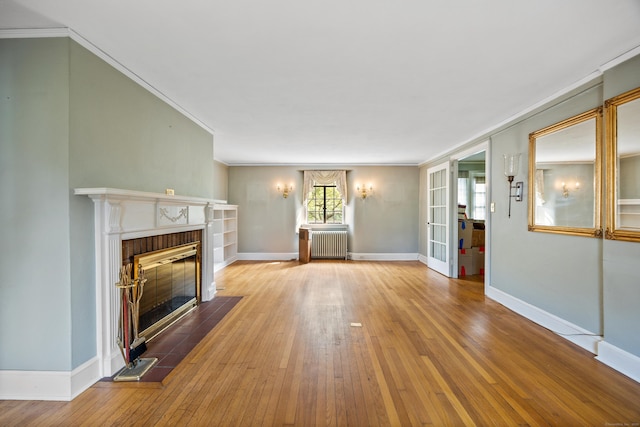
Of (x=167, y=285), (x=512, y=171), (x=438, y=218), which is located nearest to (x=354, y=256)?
(x=438, y=218)

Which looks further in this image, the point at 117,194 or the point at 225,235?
the point at 225,235

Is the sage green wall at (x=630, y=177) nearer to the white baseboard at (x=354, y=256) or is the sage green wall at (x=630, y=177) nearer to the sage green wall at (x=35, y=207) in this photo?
the sage green wall at (x=35, y=207)

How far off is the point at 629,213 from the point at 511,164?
1.49 m

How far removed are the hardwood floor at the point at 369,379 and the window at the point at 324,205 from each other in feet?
13.4

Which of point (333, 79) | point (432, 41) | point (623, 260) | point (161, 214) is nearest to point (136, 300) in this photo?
point (161, 214)

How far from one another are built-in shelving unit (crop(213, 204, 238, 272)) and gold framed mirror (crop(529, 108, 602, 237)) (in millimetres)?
5168

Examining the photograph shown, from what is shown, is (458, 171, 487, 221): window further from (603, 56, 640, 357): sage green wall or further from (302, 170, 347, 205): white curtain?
(603, 56, 640, 357): sage green wall

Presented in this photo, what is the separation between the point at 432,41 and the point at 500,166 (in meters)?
2.64

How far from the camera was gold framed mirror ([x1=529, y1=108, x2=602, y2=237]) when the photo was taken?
251 centimetres

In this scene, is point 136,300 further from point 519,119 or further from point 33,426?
point 519,119

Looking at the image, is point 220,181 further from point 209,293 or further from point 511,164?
point 511,164

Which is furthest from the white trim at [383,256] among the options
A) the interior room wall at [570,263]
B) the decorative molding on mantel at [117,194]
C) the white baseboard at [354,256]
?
the decorative molding on mantel at [117,194]

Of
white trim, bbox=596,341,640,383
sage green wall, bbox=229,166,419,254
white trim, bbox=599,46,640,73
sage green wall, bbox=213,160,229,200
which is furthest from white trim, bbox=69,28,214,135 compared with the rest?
white trim, bbox=596,341,640,383

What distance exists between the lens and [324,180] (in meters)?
7.28
